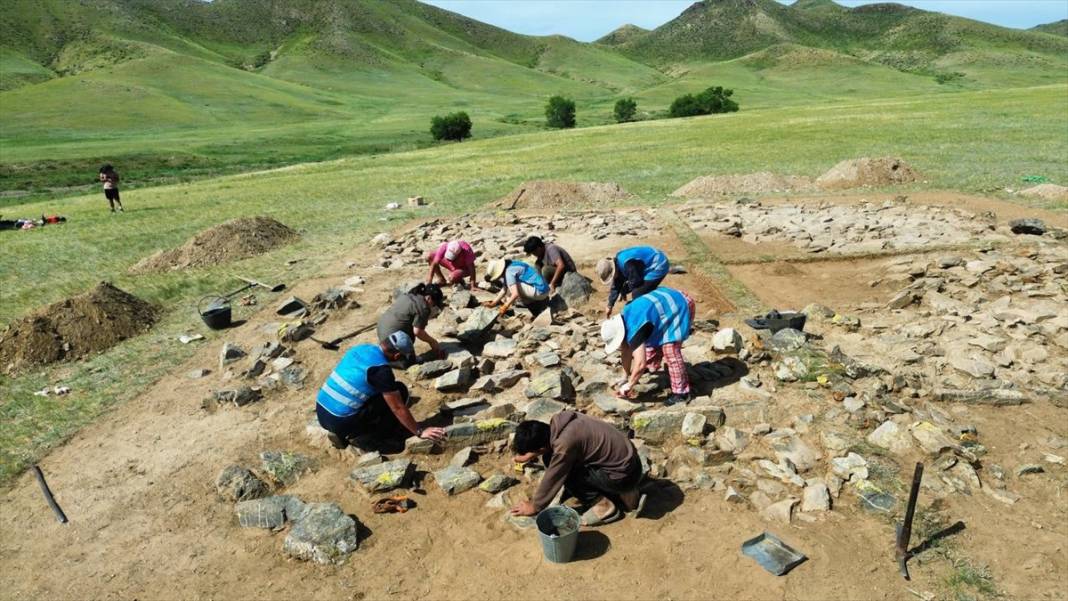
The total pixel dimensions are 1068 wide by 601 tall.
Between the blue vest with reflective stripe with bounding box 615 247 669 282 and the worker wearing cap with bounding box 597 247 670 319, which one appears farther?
the blue vest with reflective stripe with bounding box 615 247 669 282

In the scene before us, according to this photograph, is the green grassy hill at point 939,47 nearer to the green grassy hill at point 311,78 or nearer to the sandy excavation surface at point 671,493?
the green grassy hill at point 311,78

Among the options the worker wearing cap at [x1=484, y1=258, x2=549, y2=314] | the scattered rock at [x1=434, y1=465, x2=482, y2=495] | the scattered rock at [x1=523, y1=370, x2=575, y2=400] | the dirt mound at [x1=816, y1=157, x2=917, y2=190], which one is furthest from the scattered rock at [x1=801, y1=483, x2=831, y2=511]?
the dirt mound at [x1=816, y1=157, x2=917, y2=190]

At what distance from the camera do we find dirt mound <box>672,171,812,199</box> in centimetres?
2217

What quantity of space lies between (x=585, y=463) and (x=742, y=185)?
62.1 feet

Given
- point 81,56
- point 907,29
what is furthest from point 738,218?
point 907,29

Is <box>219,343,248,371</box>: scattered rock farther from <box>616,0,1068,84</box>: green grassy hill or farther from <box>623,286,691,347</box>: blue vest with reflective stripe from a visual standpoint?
<box>616,0,1068,84</box>: green grassy hill

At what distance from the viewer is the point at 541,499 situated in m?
6.26

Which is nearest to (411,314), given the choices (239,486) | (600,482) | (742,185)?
(239,486)

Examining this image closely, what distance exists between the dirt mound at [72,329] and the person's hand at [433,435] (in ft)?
28.7

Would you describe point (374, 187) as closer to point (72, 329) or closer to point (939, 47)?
point (72, 329)

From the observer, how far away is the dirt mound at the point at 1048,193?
17.5m

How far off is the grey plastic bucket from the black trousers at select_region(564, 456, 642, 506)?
369mm

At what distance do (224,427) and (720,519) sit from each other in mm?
7023

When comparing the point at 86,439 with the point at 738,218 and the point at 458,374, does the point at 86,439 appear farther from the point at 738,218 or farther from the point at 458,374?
the point at 738,218
